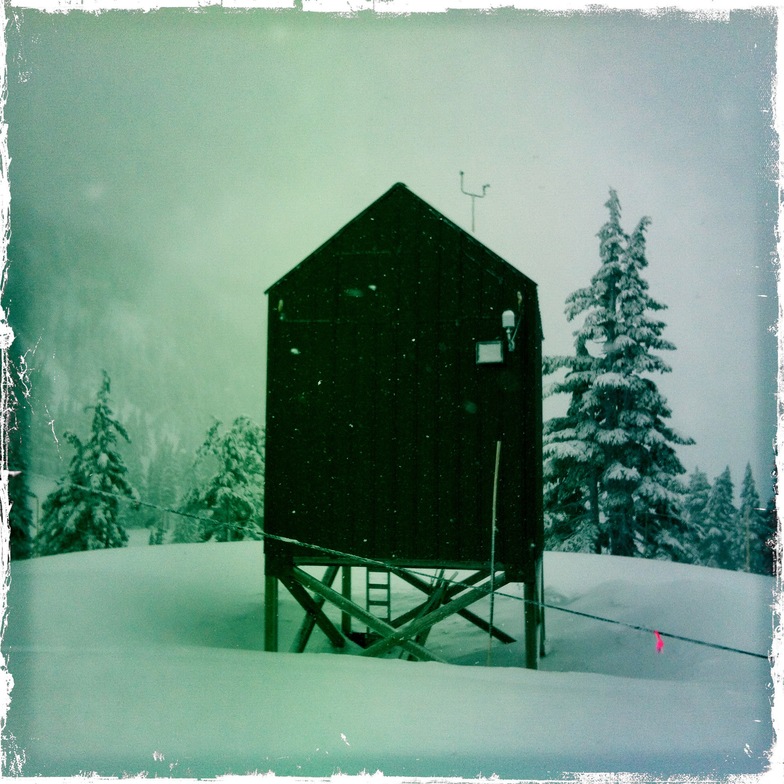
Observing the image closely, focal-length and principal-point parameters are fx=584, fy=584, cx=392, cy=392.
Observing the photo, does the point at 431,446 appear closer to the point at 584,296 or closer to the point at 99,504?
the point at 584,296

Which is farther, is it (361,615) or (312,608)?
(312,608)

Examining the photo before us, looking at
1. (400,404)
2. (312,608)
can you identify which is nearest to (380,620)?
(312,608)

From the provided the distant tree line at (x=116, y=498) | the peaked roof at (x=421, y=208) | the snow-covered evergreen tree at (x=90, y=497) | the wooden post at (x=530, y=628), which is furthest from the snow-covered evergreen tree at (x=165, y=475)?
the wooden post at (x=530, y=628)

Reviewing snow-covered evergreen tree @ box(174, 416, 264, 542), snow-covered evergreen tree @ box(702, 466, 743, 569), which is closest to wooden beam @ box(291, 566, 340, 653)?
snow-covered evergreen tree @ box(174, 416, 264, 542)

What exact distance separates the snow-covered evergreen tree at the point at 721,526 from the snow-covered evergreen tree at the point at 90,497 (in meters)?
24.0

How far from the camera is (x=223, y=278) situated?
69125 mm

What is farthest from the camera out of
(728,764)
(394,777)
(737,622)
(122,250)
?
(122,250)

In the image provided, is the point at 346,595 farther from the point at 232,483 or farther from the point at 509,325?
the point at 232,483

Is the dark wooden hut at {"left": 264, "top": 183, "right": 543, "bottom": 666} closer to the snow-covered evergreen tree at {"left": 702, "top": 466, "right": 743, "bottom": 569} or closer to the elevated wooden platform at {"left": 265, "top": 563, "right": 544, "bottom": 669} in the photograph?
the elevated wooden platform at {"left": 265, "top": 563, "right": 544, "bottom": 669}

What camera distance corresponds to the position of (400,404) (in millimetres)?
8289

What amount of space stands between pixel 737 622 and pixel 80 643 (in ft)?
35.7

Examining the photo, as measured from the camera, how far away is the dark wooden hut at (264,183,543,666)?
8094mm

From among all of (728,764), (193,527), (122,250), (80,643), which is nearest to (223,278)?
(122,250)

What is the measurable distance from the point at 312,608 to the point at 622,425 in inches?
547
